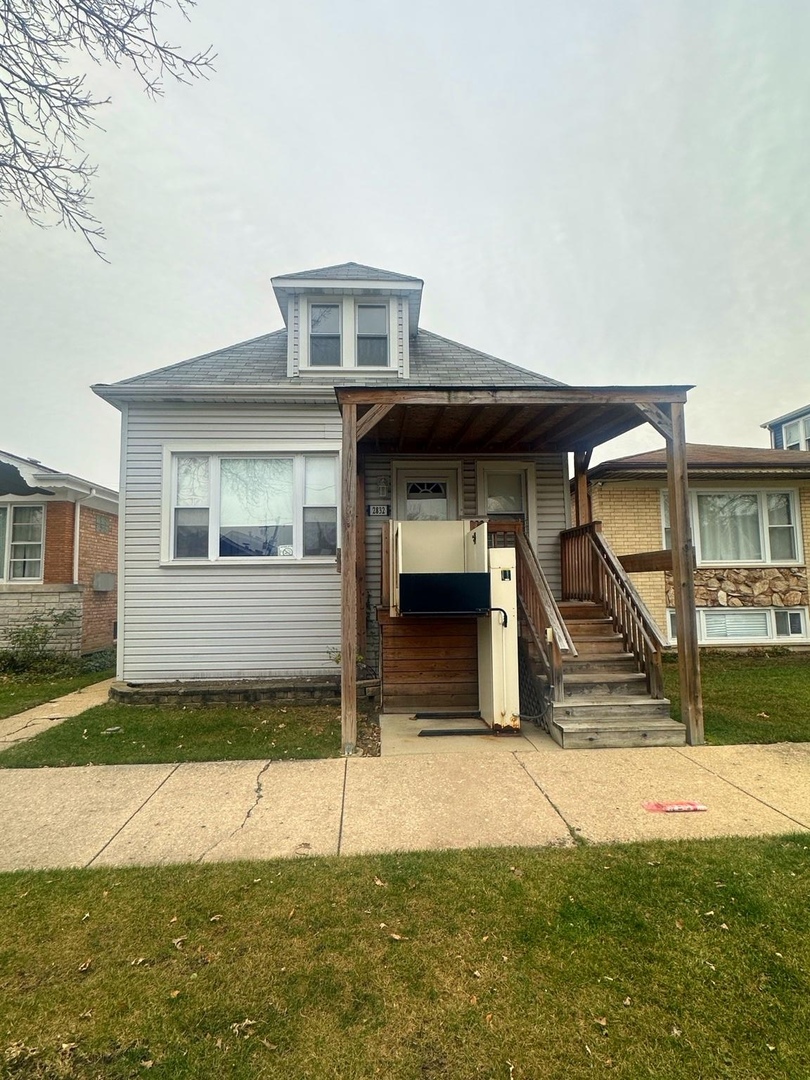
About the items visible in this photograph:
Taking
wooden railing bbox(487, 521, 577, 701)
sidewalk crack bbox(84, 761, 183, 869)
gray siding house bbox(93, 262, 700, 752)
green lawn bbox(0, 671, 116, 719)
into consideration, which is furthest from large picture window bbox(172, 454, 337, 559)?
sidewalk crack bbox(84, 761, 183, 869)

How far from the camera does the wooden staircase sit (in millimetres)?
4836

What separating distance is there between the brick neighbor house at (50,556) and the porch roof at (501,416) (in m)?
6.93

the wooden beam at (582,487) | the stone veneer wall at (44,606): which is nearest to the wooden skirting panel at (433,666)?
the wooden beam at (582,487)

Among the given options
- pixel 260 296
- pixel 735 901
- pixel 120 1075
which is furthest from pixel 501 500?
pixel 260 296

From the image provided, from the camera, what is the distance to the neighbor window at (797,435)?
1888 centimetres

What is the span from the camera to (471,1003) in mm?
1874

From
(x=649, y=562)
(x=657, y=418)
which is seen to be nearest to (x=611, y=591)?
(x=649, y=562)

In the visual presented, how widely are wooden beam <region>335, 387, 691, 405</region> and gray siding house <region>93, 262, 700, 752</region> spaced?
1120 millimetres

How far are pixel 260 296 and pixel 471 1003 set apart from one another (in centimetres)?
1473

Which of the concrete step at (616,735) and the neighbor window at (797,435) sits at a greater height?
the neighbor window at (797,435)

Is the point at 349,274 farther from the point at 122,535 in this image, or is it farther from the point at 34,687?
the point at 34,687

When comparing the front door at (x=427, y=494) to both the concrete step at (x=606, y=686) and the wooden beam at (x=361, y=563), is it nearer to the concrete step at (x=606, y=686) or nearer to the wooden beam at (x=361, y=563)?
the wooden beam at (x=361, y=563)

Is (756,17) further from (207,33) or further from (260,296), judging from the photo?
(260,296)

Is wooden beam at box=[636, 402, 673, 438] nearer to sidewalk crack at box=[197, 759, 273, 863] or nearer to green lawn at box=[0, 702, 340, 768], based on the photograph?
green lawn at box=[0, 702, 340, 768]
